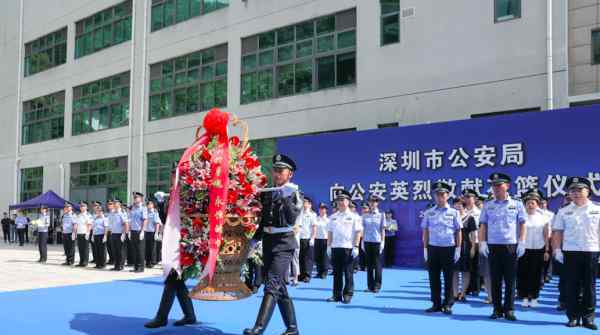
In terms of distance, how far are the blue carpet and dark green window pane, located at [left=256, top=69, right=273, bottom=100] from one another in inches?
427

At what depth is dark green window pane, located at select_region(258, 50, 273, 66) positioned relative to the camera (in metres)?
20.7

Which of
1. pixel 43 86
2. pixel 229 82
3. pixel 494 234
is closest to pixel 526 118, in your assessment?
pixel 494 234

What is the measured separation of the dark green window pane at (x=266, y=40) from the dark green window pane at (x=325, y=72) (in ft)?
7.51

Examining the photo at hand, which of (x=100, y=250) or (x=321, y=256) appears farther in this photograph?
(x=100, y=250)

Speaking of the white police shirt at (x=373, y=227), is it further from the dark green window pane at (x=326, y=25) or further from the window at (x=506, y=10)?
the dark green window pane at (x=326, y=25)

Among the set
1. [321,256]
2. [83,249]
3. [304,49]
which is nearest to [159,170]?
[304,49]

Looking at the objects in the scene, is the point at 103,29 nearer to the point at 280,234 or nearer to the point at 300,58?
the point at 300,58

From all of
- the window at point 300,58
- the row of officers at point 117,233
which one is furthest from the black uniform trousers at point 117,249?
the window at point 300,58

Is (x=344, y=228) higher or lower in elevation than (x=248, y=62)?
lower

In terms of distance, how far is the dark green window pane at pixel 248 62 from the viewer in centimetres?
2125

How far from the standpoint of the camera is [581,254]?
24.5ft

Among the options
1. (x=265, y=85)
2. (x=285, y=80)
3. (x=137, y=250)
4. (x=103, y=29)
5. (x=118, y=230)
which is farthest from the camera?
(x=103, y=29)

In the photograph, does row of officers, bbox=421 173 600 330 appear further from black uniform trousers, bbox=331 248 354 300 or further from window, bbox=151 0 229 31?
window, bbox=151 0 229 31

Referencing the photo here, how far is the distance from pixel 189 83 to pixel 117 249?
10236mm
